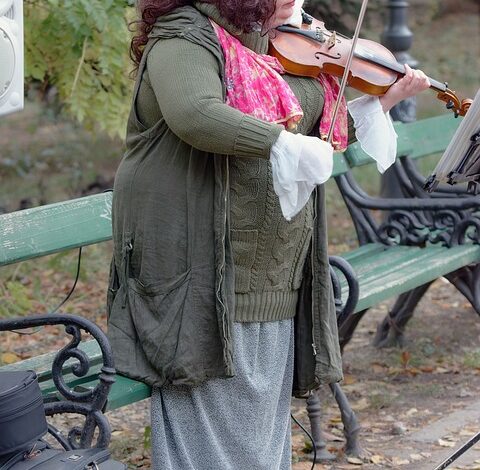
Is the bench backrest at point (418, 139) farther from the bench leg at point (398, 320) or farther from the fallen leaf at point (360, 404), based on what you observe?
the fallen leaf at point (360, 404)

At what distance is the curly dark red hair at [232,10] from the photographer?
9.23 feet

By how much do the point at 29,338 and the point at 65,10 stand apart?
66.5 inches

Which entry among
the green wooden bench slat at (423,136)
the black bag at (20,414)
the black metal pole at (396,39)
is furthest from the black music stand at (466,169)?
the black metal pole at (396,39)

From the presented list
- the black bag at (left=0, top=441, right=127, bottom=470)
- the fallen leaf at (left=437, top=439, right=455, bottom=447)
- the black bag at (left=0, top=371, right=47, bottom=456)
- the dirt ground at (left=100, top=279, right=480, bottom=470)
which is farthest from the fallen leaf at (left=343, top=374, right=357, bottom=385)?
the black bag at (left=0, top=371, right=47, bottom=456)

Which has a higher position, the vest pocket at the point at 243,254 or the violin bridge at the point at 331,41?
the violin bridge at the point at 331,41

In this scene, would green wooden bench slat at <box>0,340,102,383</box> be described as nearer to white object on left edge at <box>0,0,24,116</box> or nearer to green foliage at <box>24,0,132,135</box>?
white object on left edge at <box>0,0,24,116</box>

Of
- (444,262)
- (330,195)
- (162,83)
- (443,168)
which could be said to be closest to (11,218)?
(162,83)

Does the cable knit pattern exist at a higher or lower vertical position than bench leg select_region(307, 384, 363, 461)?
higher

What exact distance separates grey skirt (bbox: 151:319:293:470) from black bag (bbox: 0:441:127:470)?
0.32 meters

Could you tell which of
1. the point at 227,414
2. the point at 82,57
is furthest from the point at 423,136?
the point at 227,414

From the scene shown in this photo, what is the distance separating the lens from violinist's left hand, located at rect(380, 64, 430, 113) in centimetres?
312

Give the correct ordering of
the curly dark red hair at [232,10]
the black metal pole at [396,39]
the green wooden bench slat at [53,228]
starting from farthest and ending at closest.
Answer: the black metal pole at [396,39]
the green wooden bench slat at [53,228]
the curly dark red hair at [232,10]

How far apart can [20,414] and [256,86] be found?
101 centimetres

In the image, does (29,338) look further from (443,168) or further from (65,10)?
(443,168)
